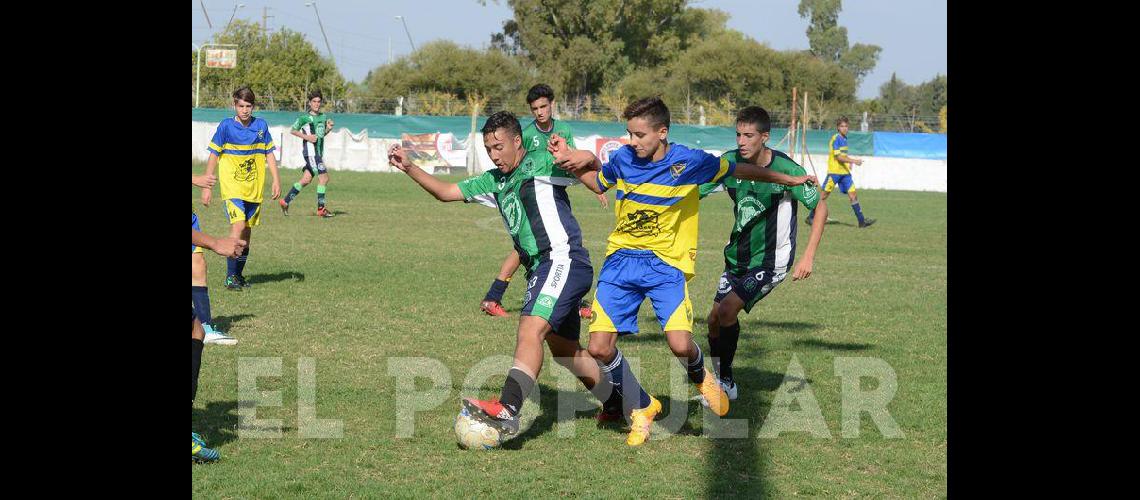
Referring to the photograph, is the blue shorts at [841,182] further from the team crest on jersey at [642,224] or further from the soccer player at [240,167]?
the team crest on jersey at [642,224]

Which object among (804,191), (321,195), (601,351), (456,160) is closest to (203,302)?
(601,351)

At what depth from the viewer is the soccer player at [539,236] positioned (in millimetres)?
5961

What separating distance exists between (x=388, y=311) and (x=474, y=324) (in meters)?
0.91

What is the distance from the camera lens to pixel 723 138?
129 feet

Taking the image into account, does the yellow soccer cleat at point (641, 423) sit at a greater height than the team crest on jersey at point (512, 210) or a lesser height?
lesser

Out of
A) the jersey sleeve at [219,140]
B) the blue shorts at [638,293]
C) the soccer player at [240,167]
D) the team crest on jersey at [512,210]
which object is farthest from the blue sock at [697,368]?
the jersey sleeve at [219,140]

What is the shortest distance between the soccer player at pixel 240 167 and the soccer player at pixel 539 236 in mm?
5475

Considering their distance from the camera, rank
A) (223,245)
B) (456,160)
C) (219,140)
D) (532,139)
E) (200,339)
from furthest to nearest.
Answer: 1. (456,160)
2. (219,140)
3. (532,139)
4. (200,339)
5. (223,245)

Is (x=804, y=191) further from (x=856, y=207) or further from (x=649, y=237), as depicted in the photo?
(x=856, y=207)

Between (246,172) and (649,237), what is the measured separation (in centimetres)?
659

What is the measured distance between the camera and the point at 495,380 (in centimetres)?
744

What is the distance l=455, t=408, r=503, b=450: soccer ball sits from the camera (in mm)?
5664

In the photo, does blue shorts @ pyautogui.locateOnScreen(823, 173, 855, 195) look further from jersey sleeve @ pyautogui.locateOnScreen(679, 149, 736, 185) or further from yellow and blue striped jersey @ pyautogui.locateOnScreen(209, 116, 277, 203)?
jersey sleeve @ pyautogui.locateOnScreen(679, 149, 736, 185)
